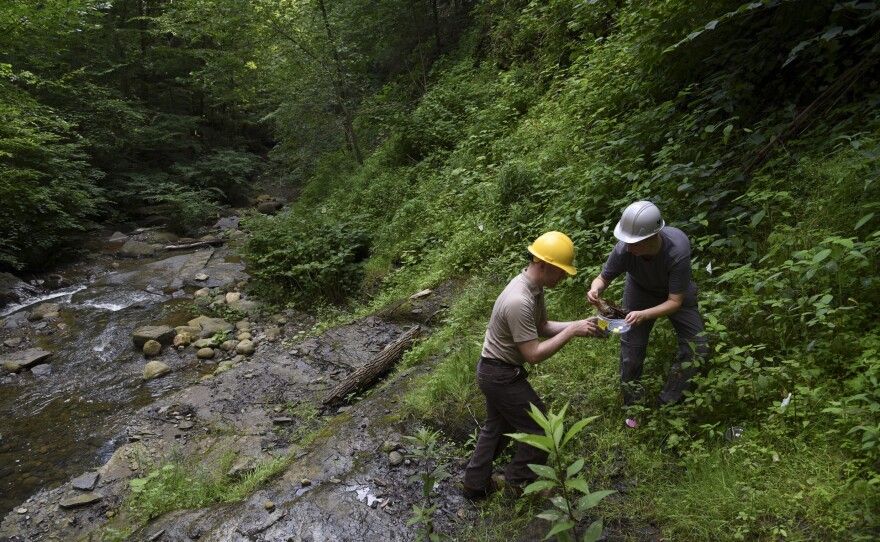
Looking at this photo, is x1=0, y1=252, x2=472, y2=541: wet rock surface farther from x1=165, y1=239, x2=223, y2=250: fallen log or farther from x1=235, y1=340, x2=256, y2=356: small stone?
x1=165, y1=239, x2=223, y2=250: fallen log

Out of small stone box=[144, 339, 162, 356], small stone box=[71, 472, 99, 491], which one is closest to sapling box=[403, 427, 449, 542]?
small stone box=[71, 472, 99, 491]

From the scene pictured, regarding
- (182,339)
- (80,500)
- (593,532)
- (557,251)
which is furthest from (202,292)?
(593,532)

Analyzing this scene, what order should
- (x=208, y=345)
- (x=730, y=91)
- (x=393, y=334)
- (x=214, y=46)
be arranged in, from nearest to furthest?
(x=730, y=91) < (x=393, y=334) < (x=208, y=345) < (x=214, y=46)

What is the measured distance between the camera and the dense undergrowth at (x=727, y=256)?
285cm

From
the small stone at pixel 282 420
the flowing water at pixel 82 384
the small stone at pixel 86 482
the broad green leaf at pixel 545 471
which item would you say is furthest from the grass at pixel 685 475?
the flowing water at pixel 82 384

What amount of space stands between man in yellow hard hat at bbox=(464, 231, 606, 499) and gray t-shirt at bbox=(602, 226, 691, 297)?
55cm

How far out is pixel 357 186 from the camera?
1438cm

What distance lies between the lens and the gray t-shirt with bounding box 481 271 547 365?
9.82 ft

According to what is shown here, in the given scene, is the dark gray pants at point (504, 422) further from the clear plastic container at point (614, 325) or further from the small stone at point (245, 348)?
the small stone at point (245, 348)

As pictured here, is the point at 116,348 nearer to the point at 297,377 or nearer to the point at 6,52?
the point at 297,377

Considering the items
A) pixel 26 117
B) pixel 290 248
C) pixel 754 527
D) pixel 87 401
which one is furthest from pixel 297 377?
pixel 26 117

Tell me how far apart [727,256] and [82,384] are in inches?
365

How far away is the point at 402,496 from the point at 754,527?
2437 mm

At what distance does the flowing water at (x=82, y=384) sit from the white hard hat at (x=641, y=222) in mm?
6446
